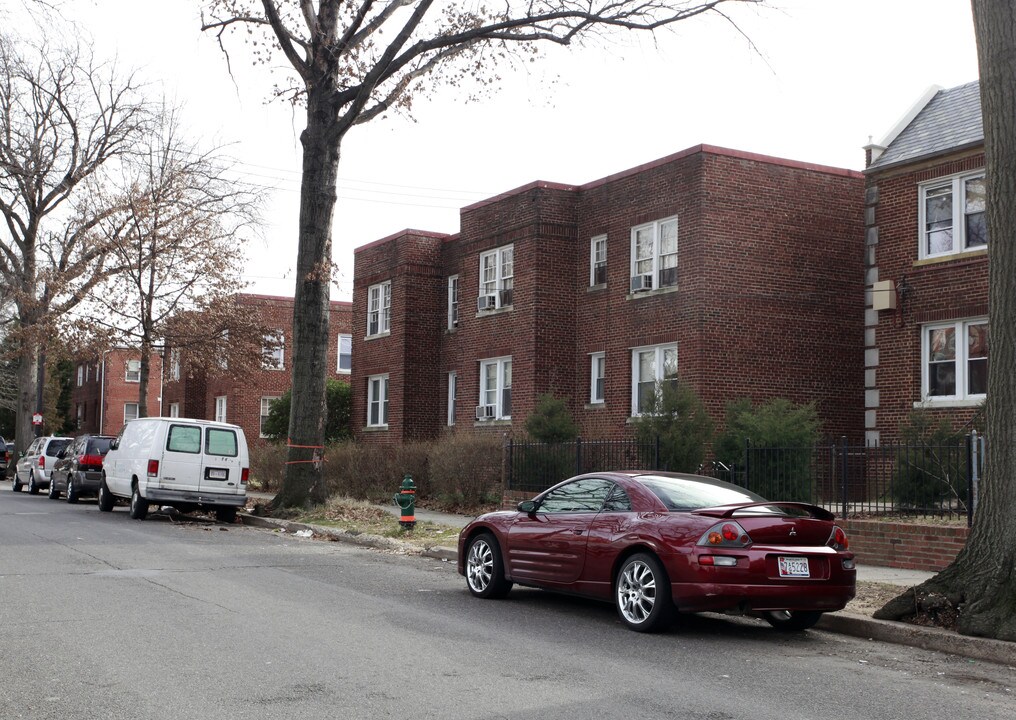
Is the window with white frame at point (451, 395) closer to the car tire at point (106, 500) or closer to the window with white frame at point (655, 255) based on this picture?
the window with white frame at point (655, 255)

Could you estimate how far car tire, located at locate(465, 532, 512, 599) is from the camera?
447 inches

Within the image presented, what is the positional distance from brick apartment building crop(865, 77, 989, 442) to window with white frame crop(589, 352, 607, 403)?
6486 millimetres

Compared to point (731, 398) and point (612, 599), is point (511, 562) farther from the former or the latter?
point (731, 398)

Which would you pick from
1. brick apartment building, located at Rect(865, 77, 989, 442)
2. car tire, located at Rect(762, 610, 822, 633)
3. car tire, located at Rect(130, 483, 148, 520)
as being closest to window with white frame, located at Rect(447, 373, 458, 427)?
car tire, located at Rect(130, 483, 148, 520)

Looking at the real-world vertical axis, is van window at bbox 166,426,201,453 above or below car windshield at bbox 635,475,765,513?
above

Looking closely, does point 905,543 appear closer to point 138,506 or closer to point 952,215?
point 952,215

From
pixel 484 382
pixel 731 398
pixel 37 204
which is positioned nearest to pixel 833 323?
pixel 731 398

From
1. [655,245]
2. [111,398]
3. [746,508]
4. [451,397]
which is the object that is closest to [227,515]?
[655,245]

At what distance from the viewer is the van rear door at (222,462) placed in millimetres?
21031

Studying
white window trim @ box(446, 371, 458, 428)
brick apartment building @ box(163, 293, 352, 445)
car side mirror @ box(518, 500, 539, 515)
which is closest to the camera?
car side mirror @ box(518, 500, 539, 515)

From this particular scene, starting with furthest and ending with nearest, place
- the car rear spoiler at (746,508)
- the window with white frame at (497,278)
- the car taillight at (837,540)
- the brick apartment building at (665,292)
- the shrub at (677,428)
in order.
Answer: the window with white frame at (497,278)
the brick apartment building at (665,292)
the shrub at (677,428)
the car taillight at (837,540)
the car rear spoiler at (746,508)

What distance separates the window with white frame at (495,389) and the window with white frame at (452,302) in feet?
8.78

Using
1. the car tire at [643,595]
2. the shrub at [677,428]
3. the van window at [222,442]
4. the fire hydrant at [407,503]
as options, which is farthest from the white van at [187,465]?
the car tire at [643,595]

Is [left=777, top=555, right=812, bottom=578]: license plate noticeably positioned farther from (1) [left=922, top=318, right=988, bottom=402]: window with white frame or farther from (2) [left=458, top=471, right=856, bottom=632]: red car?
(1) [left=922, top=318, right=988, bottom=402]: window with white frame
